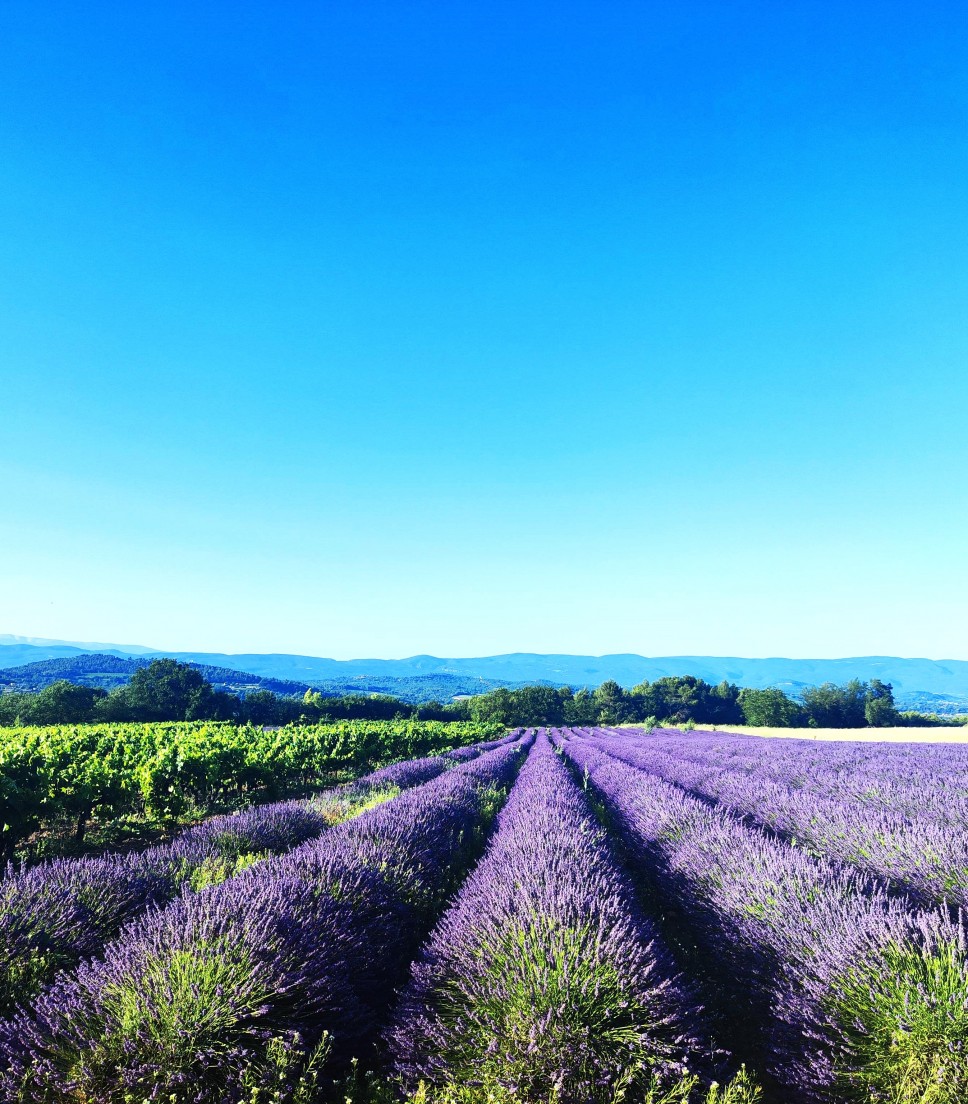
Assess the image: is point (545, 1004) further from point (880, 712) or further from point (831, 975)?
point (880, 712)

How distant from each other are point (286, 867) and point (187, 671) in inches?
2971

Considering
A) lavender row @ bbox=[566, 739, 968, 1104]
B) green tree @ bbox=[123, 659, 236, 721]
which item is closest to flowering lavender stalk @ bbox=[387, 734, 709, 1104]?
lavender row @ bbox=[566, 739, 968, 1104]

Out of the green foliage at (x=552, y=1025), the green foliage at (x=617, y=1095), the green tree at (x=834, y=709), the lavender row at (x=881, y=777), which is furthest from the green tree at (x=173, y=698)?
the green tree at (x=834, y=709)

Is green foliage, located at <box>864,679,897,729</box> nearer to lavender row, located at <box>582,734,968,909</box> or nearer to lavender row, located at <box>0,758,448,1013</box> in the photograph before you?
lavender row, located at <box>582,734,968,909</box>

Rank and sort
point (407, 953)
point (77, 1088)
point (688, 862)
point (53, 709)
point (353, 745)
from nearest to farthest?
point (77, 1088)
point (407, 953)
point (688, 862)
point (353, 745)
point (53, 709)

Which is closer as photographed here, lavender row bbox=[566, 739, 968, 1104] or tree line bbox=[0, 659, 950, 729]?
lavender row bbox=[566, 739, 968, 1104]

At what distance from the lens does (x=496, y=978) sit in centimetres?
228

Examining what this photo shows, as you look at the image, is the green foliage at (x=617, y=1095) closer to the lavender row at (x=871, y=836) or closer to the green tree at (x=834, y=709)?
the lavender row at (x=871, y=836)

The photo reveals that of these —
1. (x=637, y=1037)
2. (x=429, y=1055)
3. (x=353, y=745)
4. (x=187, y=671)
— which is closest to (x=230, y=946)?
(x=429, y=1055)

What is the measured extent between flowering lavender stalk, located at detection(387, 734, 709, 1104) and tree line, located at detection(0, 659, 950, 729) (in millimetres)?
44820

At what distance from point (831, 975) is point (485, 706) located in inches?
2812

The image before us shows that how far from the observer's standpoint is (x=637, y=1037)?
6.52 feet

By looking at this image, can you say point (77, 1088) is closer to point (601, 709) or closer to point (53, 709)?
point (53, 709)

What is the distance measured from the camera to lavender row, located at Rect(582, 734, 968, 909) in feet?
12.7
